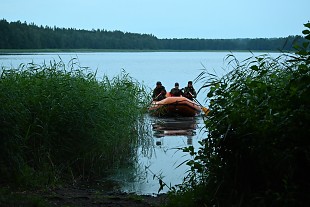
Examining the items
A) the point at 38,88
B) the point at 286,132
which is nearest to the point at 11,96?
the point at 38,88

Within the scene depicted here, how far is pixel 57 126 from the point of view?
8758mm

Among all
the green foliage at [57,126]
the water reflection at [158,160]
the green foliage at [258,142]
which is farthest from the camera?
the water reflection at [158,160]

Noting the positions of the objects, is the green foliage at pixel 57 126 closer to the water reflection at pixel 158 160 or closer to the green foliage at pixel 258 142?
the water reflection at pixel 158 160

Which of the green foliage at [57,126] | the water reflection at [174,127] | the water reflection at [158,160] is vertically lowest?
the water reflection at [174,127]

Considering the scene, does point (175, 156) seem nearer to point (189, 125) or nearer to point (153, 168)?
point (153, 168)

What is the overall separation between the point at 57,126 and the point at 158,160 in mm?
3962

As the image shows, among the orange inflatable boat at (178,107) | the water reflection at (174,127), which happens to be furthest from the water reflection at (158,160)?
the orange inflatable boat at (178,107)

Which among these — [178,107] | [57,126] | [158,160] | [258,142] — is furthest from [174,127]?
[258,142]

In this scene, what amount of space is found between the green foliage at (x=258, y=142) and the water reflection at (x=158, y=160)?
1018 millimetres

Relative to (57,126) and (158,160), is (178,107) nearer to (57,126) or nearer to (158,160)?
(158,160)

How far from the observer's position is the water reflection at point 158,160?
9805mm

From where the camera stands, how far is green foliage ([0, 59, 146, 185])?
764 cm

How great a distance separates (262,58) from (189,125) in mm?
13234

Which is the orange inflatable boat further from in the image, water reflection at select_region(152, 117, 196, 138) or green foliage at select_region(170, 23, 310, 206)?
green foliage at select_region(170, 23, 310, 206)
